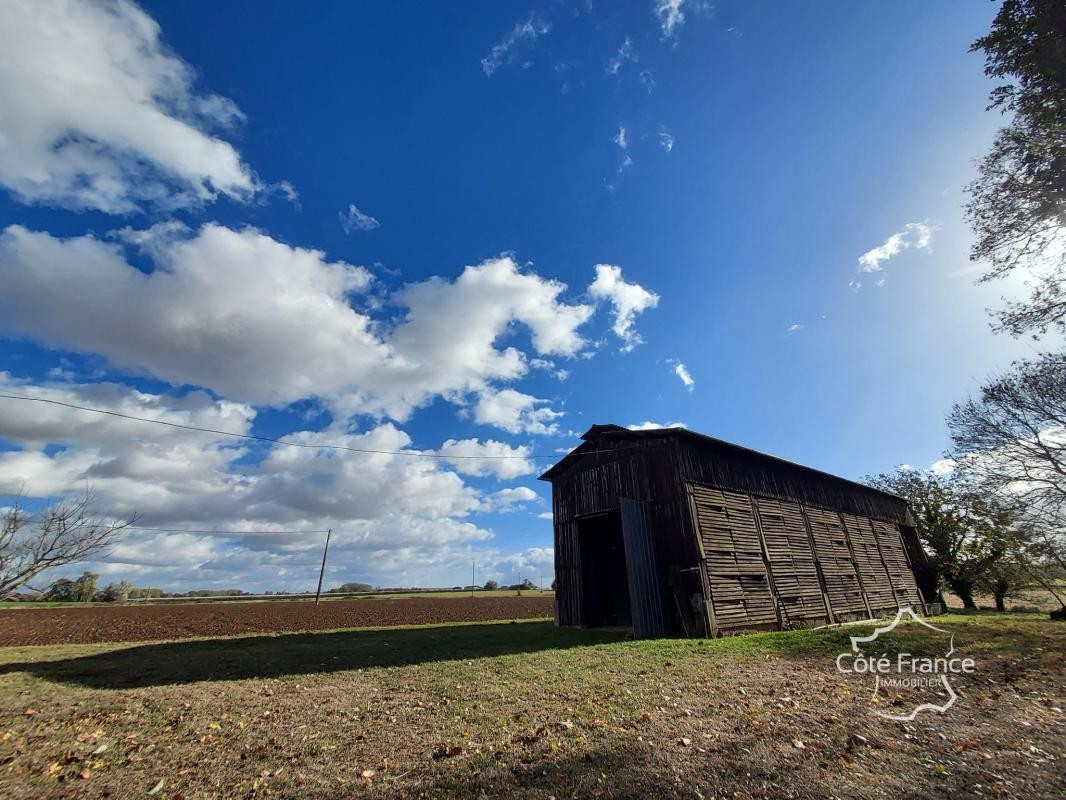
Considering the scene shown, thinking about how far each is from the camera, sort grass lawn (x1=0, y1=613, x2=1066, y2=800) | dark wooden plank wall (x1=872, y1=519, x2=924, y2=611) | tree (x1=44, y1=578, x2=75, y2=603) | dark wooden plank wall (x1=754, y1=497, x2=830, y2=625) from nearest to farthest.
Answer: grass lawn (x1=0, y1=613, x2=1066, y2=800)
dark wooden plank wall (x1=754, y1=497, x2=830, y2=625)
dark wooden plank wall (x1=872, y1=519, x2=924, y2=611)
tree (x1=44, y1=578, x2=75, y2=603)

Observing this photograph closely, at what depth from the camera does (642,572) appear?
1706 centimetres

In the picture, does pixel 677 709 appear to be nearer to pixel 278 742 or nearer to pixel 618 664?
pixel 618 664

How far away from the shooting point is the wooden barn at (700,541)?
55.5 feet

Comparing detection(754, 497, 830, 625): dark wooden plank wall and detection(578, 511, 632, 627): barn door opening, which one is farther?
detection(578, 511, 632, 627): barn door opening

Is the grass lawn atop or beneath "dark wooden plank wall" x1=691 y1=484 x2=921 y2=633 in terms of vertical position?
beneath

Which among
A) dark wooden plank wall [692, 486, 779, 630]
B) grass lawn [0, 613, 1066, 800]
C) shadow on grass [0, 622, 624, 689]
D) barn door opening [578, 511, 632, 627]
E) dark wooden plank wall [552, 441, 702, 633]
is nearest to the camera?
grass lawn [0, 613, 1066, 800]

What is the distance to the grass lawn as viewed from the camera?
4.89m

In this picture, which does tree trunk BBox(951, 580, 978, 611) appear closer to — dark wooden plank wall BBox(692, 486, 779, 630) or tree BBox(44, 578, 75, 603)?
dark wooden plank wall BBox(692, 486, 779, 630)

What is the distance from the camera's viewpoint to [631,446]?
19781 millimetres

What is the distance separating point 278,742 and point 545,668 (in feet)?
21.2

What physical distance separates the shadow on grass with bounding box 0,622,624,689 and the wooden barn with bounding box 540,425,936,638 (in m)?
2.66

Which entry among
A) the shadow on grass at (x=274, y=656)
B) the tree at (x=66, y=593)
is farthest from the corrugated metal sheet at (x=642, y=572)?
the tree at (x=66, y=593)

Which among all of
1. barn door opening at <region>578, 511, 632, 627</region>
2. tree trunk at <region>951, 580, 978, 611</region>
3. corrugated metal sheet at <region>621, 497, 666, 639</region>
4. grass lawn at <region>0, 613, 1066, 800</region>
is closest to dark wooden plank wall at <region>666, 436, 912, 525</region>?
corrugated metal sheet at <region>621, 497, 666, 639</region>

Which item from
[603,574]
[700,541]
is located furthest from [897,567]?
[603,574]
